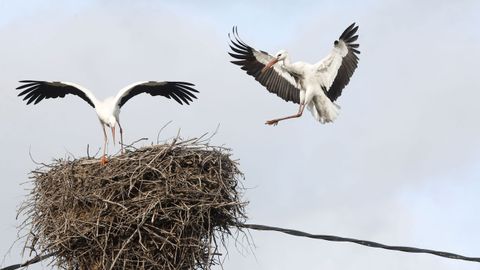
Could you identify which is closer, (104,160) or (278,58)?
(104,160)

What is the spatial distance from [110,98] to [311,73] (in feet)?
9.04

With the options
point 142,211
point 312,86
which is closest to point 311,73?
point 312,86

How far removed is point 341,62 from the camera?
14836mm

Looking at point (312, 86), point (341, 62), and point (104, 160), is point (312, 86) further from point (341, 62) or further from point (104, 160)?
point (104, 160)

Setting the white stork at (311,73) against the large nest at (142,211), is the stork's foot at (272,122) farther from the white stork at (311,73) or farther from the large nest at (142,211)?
the large nest at (142,211)

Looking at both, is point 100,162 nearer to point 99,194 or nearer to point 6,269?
point 99,194

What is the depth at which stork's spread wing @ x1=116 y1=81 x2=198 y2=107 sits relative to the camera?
43.7 ft

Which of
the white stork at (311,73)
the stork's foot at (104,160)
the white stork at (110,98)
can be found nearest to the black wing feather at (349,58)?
the white stork at (311,73)

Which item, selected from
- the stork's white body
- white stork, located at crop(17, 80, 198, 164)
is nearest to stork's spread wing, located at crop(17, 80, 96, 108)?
white stork, located at crop(17, 80, 198, 164)

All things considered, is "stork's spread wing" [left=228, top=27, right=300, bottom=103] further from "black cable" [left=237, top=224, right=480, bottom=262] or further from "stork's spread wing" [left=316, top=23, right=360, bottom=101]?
"black cable" [left=237, top=224, right=480, bottom=262]

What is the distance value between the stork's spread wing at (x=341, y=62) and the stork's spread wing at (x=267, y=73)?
1.40 feet

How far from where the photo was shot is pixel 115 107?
13328 millimetres

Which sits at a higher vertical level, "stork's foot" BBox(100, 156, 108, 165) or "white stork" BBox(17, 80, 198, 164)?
"white stork" BBox(17, 80, 198, 164)

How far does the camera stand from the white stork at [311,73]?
48.6 feet
